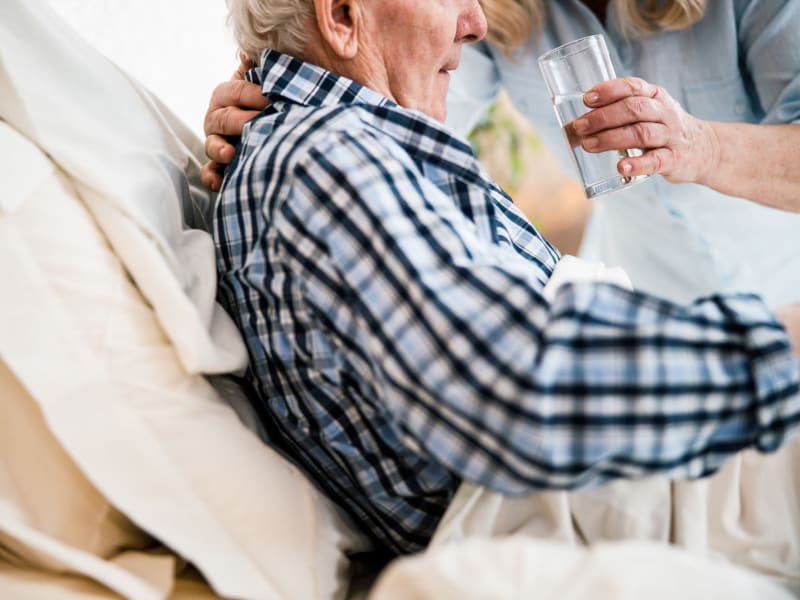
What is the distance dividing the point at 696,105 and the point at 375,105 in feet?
3.66

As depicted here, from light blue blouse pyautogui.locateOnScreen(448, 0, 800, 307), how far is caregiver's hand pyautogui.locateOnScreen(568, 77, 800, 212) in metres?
0.16

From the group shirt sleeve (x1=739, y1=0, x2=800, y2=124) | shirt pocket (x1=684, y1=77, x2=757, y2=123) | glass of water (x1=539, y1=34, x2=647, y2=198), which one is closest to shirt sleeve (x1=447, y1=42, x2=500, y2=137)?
shirt pocket (x1=684, y1=77, x2=757, y2=123)

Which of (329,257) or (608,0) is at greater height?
(329,257)

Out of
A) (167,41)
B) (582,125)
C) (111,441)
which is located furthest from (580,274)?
(167,41)

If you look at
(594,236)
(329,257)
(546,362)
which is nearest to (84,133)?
(329,257)

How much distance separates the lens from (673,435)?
2.20ft

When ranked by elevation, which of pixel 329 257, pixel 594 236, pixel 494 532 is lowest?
pixel 594 236

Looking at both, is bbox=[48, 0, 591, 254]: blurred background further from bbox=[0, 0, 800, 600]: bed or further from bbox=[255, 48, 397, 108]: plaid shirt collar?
bbox=[0, 0, 800, 600]: bed

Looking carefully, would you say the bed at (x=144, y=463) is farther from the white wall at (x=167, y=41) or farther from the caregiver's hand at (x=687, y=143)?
the white wall at (x=167, y=41)

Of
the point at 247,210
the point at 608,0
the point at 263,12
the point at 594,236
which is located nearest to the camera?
the point at 247,210

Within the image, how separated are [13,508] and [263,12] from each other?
2.21 feet

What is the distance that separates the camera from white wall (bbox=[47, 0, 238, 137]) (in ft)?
5.16

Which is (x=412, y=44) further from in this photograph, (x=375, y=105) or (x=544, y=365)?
(x=544, y=365)

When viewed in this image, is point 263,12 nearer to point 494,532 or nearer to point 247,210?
point 247,210
